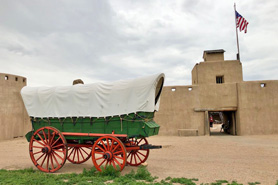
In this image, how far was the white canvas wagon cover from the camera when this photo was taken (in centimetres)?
708

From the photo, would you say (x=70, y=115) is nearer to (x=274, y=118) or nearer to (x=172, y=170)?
(x=172, y=170)

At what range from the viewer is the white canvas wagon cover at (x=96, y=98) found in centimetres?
708

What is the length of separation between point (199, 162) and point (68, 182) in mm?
4922

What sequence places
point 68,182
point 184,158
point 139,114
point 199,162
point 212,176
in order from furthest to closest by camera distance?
point 184,158
point 199,162
point 139,114
point 212,176
point 68,182

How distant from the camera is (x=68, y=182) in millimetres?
5941

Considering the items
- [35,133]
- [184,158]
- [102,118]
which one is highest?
[102,118]

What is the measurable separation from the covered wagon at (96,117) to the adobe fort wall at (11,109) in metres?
12.0

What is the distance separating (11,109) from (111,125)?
15.1 meters

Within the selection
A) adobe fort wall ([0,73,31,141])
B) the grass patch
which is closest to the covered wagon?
the grass patch

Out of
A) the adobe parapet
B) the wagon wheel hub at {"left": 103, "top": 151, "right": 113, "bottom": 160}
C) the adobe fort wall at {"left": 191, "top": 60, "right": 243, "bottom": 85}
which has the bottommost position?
the wagon wheel hub at {"left": 103, "top": 151, "right": 113, "bottom": 160}

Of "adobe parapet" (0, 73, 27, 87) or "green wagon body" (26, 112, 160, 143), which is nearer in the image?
"green wagon body" (26, 112, 160, 143)

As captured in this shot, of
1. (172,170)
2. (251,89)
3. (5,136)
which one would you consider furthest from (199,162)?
(5,136)

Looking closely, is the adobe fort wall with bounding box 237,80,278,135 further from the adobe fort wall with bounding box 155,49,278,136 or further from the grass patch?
the grass patch

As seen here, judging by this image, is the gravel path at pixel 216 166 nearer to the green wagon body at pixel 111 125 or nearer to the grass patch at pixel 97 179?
the grass patch at pixel 97 179
